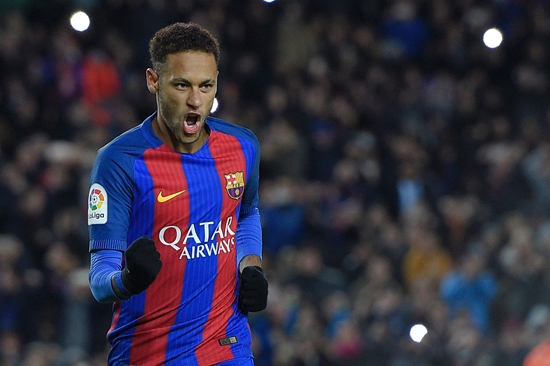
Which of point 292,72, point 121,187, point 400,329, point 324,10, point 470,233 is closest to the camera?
point 121,187

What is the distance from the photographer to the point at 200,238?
11.1ft

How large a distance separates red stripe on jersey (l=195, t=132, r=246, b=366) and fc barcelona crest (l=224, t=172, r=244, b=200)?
0.01 m

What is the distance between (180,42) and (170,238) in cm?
73

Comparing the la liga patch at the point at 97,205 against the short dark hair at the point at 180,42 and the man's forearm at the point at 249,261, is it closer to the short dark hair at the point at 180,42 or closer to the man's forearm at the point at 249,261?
the short dark hair at the point at 180,42

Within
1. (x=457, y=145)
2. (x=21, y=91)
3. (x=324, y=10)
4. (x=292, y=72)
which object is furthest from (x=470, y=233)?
(x=21, y=91)

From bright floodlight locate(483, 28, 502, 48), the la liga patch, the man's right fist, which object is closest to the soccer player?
the la liga patch

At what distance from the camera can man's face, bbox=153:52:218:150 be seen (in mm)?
3254

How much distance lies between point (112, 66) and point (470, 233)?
4.55 m

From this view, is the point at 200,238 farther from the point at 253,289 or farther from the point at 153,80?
the point at 153,80

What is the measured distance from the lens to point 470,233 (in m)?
9.04

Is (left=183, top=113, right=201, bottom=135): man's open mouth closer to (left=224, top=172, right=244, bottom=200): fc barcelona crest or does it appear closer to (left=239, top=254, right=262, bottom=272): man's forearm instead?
(left=224, top=172, right=244, bottom=200): fc barcelona crest

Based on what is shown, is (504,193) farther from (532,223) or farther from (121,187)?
(121,187)

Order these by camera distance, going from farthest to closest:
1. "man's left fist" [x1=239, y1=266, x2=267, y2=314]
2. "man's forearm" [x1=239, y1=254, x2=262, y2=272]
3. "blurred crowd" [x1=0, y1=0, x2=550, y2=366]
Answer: "blurred crowd" [x1=0, y1=0, x2=550, y2=366]
"man's forearm" [x1=239, y1=254, x2=262, y2=272]
"man's left fist" [x1=239, y1=266, x2=267, y2=314]

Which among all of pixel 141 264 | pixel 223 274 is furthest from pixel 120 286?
pixel 223 274
